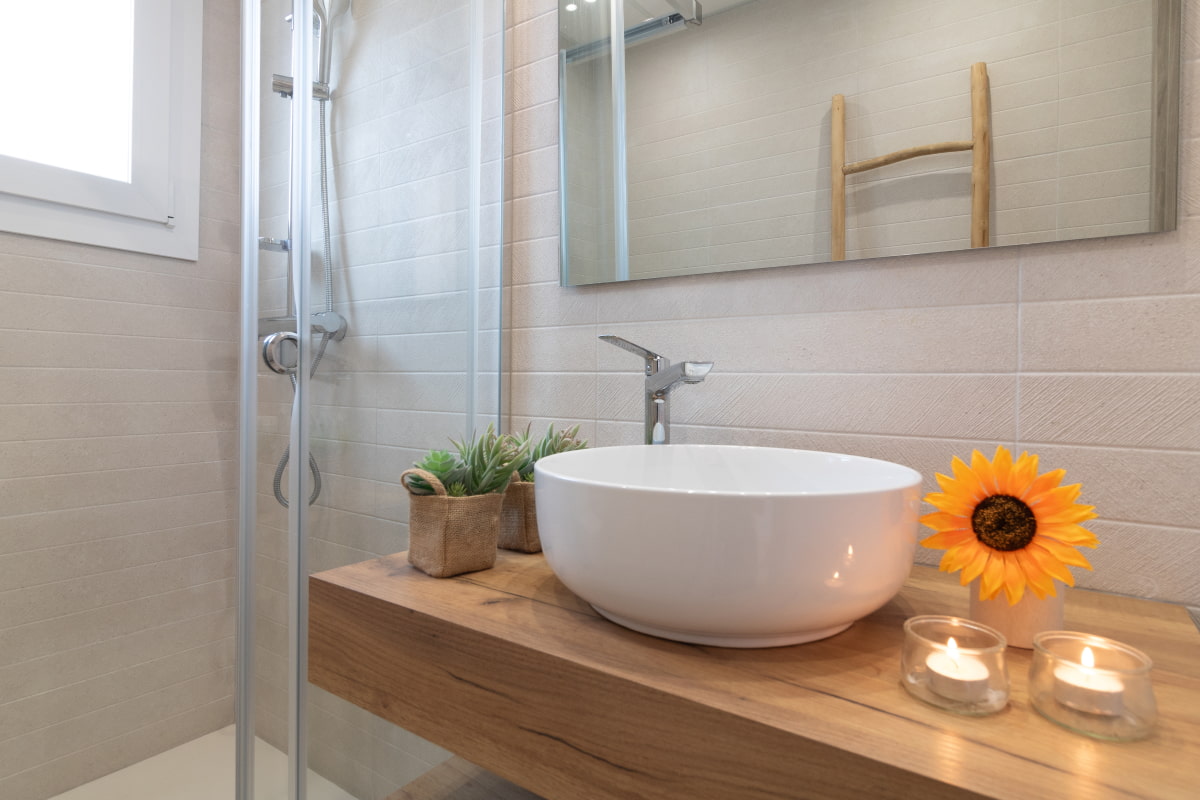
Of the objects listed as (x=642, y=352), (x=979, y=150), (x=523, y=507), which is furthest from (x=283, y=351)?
(x=979, y=150)

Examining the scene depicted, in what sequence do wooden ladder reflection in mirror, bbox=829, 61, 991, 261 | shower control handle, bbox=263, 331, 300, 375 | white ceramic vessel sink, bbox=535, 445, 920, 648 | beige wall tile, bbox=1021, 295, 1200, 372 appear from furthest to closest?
shower control handle, bbox=263, 331, 300, 375 → wooden ladder reflection in mirror, bbox=829, 61, 991, 261 → beige wall tile, bbox=1021, 295, 1200, 372 → white ceramic vessel sink, bbox=535, 445, 920, 648

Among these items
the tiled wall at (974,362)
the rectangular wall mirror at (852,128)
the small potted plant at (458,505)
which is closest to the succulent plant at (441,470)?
the small potted plant at (458,505)

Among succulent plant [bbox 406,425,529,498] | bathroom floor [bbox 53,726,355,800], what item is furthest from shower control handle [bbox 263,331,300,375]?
bathroom floor [bbox 53,726,355,800]

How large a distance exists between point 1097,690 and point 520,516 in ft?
2.27

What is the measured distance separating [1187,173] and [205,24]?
7.29ft

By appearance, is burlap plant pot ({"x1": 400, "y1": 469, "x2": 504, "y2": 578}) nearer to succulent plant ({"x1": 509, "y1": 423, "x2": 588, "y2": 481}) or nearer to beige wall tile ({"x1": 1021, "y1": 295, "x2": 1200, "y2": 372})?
succulent plant ({"x1": 509, "y1": 423, "x2": 588, "y2": 481})

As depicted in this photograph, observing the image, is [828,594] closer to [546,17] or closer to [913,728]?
[913,728]

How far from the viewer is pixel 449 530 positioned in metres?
0.81

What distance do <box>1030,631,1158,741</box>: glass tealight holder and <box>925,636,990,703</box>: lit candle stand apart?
0.14 ft

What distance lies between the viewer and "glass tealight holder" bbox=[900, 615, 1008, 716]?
0.47 metres

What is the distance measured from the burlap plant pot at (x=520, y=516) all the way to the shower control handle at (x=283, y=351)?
0.38 m

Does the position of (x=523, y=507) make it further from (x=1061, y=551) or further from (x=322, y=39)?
(x=322, y=39)

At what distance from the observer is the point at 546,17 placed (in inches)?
49.5

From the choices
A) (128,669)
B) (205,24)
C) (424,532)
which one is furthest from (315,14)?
(128,669)
